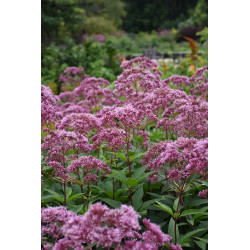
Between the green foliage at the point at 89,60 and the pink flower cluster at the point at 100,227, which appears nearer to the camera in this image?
the pink flower cluster at the point at 100,227

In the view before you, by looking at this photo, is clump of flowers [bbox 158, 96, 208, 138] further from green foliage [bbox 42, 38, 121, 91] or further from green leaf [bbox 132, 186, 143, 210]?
green foliage [bbox 42, 38, 121, 91]

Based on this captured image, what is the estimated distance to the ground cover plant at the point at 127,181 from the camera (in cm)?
132

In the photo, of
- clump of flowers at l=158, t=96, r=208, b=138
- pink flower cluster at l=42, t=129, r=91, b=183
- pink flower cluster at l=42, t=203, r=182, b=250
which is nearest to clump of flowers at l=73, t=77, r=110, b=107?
clump of flowers at l=158, t=96, r=208, b=138

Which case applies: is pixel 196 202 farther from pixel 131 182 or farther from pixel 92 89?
Result: pixel 92 89

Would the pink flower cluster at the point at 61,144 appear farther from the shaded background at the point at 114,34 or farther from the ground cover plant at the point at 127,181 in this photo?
the shaded background at the point at 114,34

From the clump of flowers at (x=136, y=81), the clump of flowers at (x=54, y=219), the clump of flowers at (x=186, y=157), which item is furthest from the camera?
the clump of flowers at (x=136, y=81)

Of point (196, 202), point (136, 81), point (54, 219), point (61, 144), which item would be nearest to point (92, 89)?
point (136, 81)

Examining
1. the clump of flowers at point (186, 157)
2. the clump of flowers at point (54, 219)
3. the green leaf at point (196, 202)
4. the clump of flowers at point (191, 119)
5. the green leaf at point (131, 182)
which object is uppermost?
the clump of flowers at point (191, 119)

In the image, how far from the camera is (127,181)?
2008 mm

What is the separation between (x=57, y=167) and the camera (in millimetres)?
2023

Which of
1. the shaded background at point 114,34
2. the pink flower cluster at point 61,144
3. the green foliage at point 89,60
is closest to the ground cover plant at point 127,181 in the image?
the pink flower cluster at point 61,144

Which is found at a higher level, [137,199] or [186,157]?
[186,157]
